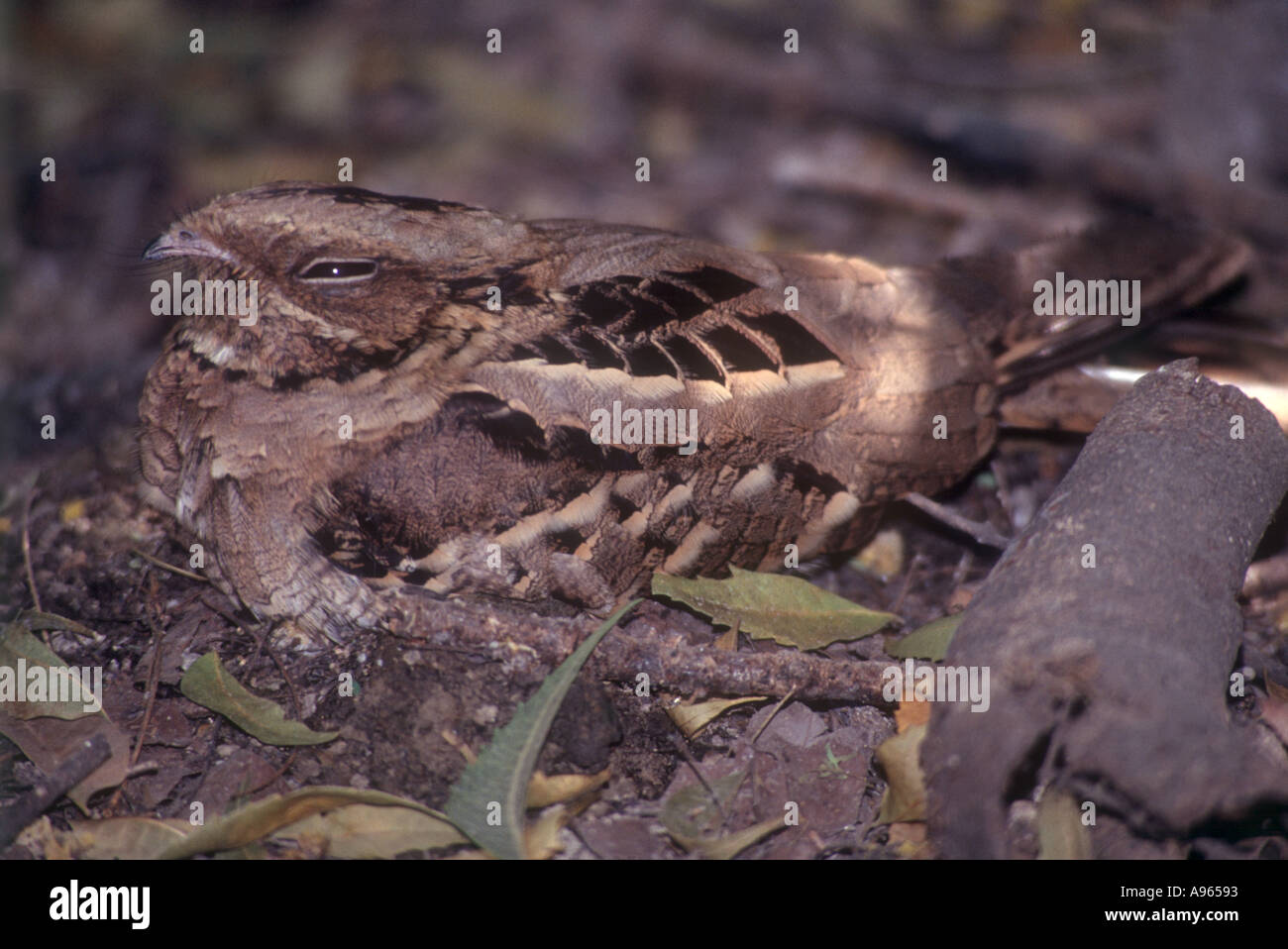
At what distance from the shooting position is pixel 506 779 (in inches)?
81.6

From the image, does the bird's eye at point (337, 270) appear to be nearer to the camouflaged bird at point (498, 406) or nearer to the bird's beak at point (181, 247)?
the camouflaged bird at point (498, 406)

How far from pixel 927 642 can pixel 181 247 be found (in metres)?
2.23

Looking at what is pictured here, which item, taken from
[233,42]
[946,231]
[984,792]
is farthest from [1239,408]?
[233,42]

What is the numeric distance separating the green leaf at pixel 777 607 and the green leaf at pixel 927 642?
0.23 feet

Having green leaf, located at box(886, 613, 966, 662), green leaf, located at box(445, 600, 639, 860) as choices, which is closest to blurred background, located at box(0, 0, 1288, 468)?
green leaf, located at box(886, 613, 966, 662)

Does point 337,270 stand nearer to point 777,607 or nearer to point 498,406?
point 498,406

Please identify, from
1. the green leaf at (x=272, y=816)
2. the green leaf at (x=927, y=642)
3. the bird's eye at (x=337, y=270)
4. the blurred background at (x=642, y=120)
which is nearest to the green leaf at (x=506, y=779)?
the green leaf at (x=272, y=816)

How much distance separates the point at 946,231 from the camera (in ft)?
15.2

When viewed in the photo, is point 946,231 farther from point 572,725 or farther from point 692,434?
point 572,725

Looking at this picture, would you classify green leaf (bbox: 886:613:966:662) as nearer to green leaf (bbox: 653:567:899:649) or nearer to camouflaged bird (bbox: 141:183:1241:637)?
green leaf (bbox: 653:567:899:649)

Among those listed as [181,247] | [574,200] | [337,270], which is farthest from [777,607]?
[574,200]

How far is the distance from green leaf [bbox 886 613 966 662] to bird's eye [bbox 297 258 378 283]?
1.67m

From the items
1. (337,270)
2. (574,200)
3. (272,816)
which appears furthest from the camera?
(574,200)

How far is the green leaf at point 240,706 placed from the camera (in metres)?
2.29
